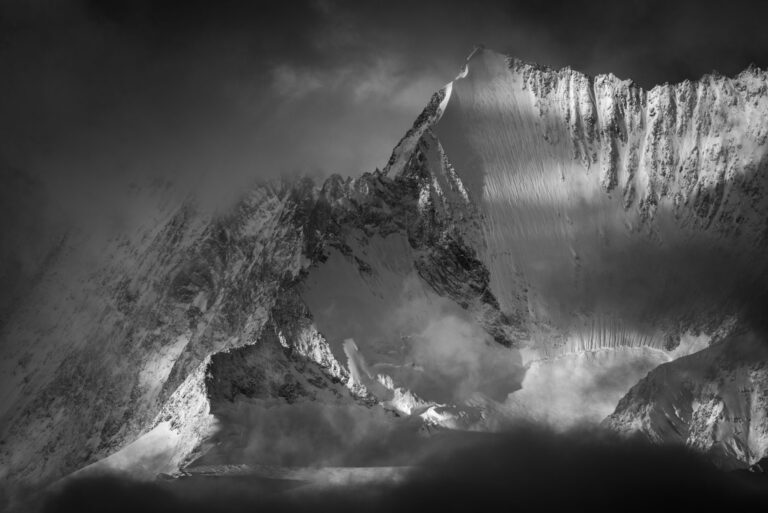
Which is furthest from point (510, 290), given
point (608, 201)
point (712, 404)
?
point (712, 404)

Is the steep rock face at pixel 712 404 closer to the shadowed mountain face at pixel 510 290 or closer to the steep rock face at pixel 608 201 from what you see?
the shadowed mountain face at pixel 510 290

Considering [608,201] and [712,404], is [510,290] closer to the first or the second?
[608,201]

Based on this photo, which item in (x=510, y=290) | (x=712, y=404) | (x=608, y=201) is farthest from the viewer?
(x=608, y=201)

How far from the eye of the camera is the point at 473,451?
13338 centimetres

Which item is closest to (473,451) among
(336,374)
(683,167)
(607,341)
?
(336,374)

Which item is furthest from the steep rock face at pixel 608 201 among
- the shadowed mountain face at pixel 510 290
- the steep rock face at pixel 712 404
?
Answer: the steep rock face at pixel 712 404

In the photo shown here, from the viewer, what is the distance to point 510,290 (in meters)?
170

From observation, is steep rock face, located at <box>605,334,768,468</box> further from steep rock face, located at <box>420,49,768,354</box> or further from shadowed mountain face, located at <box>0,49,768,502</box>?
steep rock face, located at <box>420,49,768,354</box>

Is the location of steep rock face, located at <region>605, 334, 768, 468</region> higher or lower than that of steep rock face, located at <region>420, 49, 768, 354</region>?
lower

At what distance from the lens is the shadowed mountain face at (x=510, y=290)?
136 meters

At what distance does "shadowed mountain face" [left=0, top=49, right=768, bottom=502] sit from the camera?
136 m

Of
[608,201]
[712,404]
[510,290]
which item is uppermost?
[608,201]

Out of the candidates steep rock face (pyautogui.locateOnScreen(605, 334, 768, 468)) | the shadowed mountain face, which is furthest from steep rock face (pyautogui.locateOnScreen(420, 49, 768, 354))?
steep rock face (pyautogui.locateOnScreen(605, 334, 768, 468))

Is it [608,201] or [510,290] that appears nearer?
[510,290]
